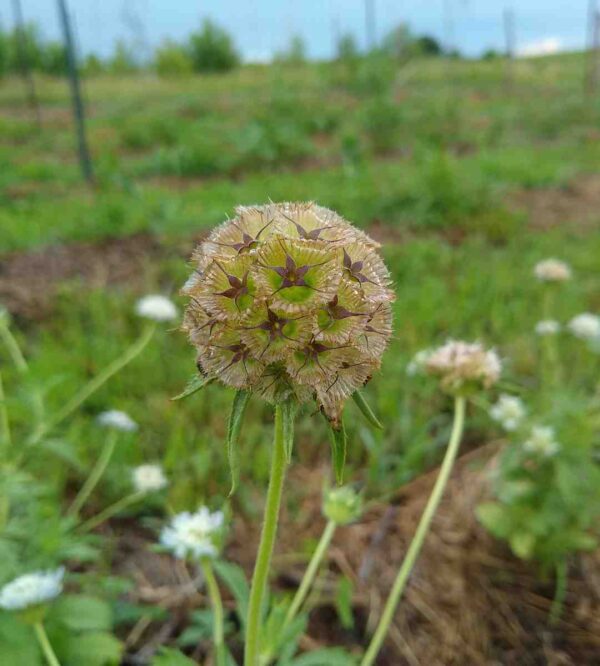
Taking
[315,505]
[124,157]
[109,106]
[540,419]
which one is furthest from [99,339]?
[109,106]

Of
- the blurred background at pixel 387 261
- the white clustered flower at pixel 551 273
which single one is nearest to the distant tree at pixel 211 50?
the blurred background at pixel 387 261

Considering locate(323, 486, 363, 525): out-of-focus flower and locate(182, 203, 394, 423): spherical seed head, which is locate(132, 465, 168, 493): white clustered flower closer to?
locate(323, 486, 363, 525): out-of-focus flower

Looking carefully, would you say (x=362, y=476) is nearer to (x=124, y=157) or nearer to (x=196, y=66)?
(x=124, y=157)

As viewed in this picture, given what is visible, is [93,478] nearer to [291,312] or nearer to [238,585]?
[238,585]

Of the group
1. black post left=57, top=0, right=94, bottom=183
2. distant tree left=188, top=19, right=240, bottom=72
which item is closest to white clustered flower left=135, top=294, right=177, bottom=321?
black post left=57, top=0, right=94, bottom=183

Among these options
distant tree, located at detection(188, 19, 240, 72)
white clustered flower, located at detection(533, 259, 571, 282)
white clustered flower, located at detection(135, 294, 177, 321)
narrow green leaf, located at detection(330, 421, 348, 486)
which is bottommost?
white clustered flower, located at detection(533, 259, 571, 282)

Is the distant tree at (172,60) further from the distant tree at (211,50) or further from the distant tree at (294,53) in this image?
the distant tree at (294,53)
